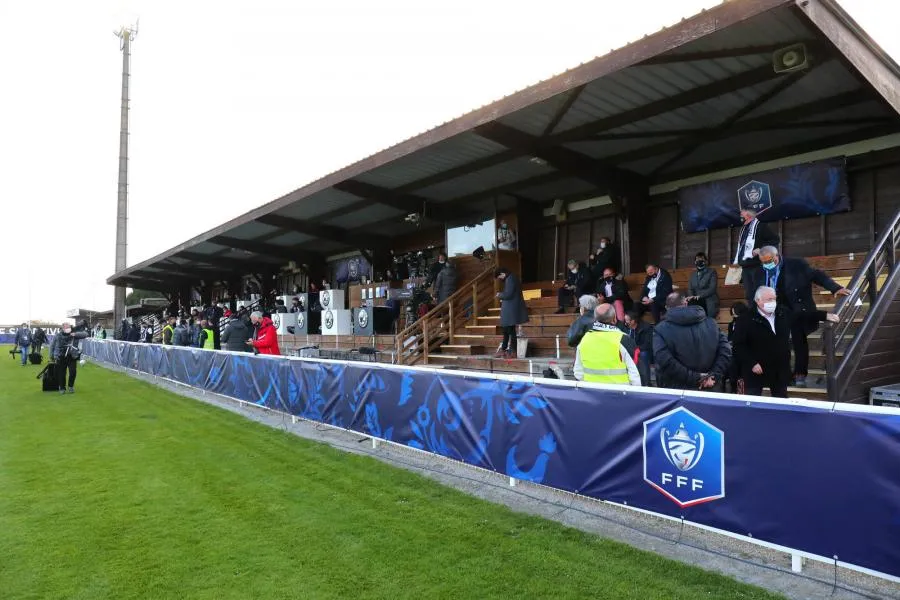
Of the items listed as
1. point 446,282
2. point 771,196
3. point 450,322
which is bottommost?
point 450,322

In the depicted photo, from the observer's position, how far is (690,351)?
5.01 m

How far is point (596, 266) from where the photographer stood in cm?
1115

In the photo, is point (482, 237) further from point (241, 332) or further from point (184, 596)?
point (184, 596)

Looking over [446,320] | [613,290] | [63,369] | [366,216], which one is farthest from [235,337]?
[613,290]

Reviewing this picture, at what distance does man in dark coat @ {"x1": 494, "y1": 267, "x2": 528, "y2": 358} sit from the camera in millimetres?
10609

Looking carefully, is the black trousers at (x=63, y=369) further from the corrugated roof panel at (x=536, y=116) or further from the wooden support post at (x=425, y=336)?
the corrugated roof panel at (x=536, y=116)

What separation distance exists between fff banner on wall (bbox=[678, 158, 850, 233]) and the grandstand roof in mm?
368

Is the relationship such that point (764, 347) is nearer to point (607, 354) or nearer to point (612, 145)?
point (607, 354)

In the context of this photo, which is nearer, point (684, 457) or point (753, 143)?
point (684, 457)

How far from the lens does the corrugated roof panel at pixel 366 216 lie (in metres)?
16.0

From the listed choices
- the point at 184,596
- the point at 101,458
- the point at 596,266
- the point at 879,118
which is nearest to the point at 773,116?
the point at 879,118

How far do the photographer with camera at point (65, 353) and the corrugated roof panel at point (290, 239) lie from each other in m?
7.10

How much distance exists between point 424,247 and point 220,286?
1805cm

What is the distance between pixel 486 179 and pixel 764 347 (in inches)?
348
